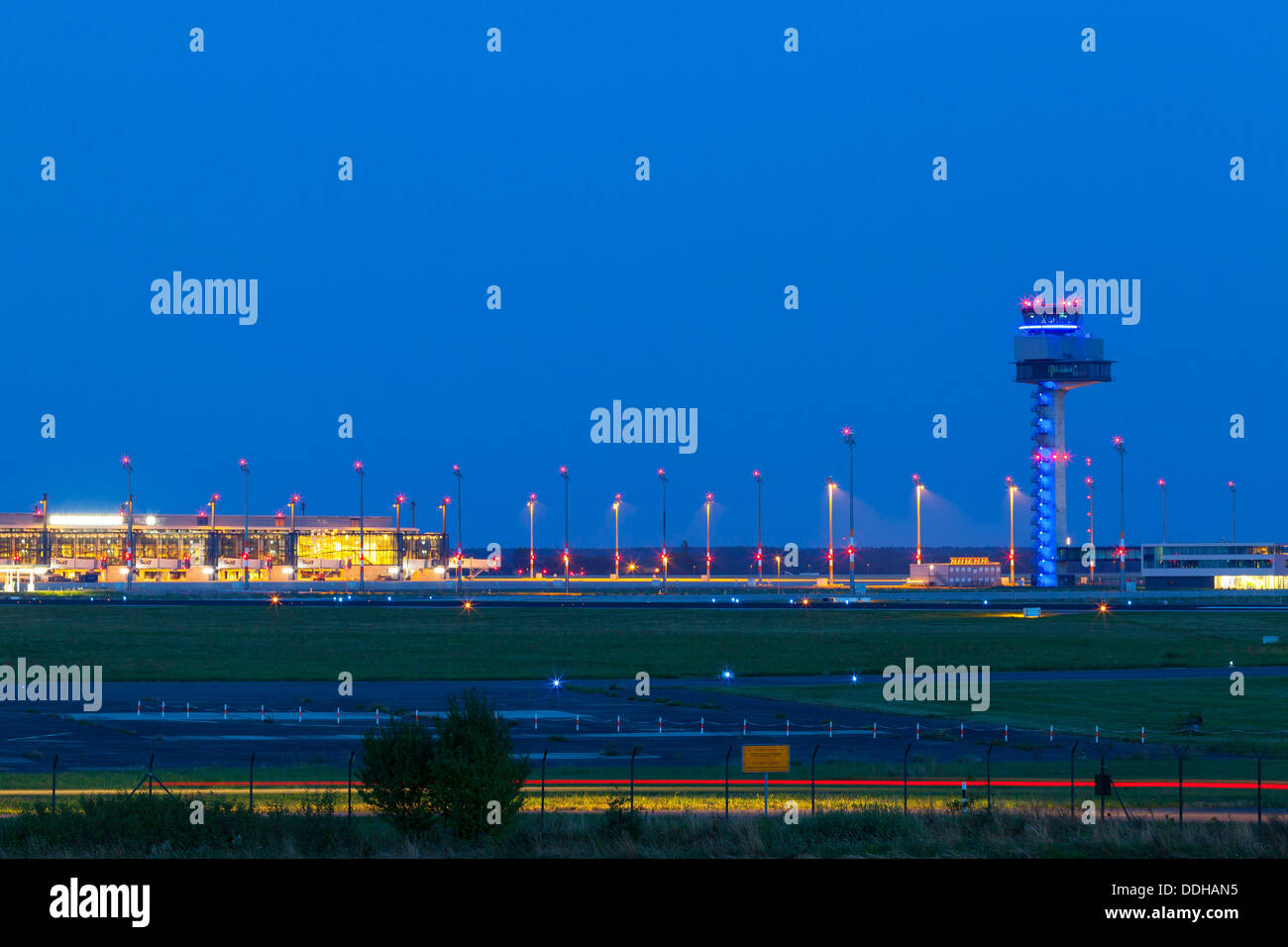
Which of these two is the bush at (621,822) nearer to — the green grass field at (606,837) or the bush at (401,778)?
the green grass field at (606,837)

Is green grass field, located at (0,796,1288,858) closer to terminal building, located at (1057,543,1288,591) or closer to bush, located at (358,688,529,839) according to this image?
bush, located at (358,688,529,839)

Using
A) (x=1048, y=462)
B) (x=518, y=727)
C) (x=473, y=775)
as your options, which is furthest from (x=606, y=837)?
(x=1048, y=462)

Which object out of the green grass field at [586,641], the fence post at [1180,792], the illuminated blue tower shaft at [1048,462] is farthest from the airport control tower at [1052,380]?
the fence post at [1180,792]

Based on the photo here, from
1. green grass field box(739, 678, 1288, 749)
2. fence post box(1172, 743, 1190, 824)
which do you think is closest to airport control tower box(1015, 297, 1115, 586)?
green grass field box(739, 678, 1288, 749)

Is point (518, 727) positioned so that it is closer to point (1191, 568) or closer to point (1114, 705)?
point (1114, 705)
